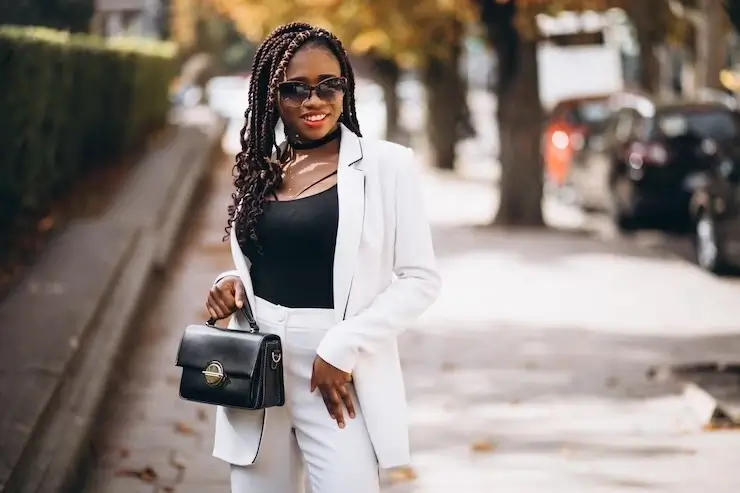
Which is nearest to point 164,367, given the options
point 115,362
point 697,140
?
point 115,362

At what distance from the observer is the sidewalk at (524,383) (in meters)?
6.50

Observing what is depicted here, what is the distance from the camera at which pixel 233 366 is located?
3.51 m

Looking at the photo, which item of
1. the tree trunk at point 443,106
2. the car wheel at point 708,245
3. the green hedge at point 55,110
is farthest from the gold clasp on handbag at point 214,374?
the tree trunk at point 443,106

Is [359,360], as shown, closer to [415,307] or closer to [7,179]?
[415,307]

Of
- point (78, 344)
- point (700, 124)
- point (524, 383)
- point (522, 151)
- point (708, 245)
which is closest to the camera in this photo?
point (78, 344)

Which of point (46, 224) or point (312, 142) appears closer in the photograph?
point (312, 142)

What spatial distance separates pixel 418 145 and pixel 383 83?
2163mm

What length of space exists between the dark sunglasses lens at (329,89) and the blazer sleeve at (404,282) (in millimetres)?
256

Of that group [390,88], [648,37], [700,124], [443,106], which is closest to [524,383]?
[700,124]

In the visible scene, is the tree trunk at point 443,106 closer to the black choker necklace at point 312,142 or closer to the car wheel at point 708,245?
the car wheel at point 708,245

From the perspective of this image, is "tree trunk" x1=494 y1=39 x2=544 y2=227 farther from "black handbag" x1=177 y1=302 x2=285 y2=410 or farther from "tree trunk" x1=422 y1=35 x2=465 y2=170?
"black handbag" x1=177 y1=302 x2=285 y2=410

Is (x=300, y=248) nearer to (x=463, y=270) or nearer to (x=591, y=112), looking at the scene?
(x=463, y=270)

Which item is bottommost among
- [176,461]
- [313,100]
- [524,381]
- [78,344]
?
[524,381]

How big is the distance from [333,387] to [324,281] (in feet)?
0.92
